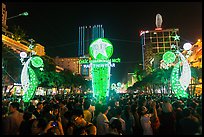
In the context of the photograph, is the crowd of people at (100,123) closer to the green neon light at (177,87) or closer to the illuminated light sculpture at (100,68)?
the green neon light at (177,87)

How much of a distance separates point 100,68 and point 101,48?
322 cm

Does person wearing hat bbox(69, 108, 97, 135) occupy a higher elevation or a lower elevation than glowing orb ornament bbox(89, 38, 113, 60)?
lower

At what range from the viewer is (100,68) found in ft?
106

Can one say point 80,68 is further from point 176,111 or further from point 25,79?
point 176,111

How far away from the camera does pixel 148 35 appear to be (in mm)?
157250

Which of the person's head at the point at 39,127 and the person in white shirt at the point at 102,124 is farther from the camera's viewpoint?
the person in white shirt at the point at 102,124

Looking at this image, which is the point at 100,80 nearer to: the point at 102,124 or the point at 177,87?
the point at 177,87

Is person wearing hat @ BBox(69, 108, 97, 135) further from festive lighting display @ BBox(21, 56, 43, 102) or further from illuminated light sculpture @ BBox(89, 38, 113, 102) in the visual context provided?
illuminated light sculpture @ BBox(89, 38, 113, 102)

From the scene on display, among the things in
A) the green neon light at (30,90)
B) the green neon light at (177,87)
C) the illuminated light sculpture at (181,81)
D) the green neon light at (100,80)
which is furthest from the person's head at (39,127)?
the green neon light at (100,80)

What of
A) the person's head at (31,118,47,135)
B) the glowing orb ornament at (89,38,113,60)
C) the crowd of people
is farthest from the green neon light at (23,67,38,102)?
the person's head at (31,118,47,135)

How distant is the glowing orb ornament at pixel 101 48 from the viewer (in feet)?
96.2

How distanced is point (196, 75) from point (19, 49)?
37.5m

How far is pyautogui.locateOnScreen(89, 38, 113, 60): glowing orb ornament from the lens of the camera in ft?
96.2

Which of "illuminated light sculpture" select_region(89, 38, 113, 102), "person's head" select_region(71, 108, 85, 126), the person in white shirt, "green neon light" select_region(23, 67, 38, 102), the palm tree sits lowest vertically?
the person in white shirt
